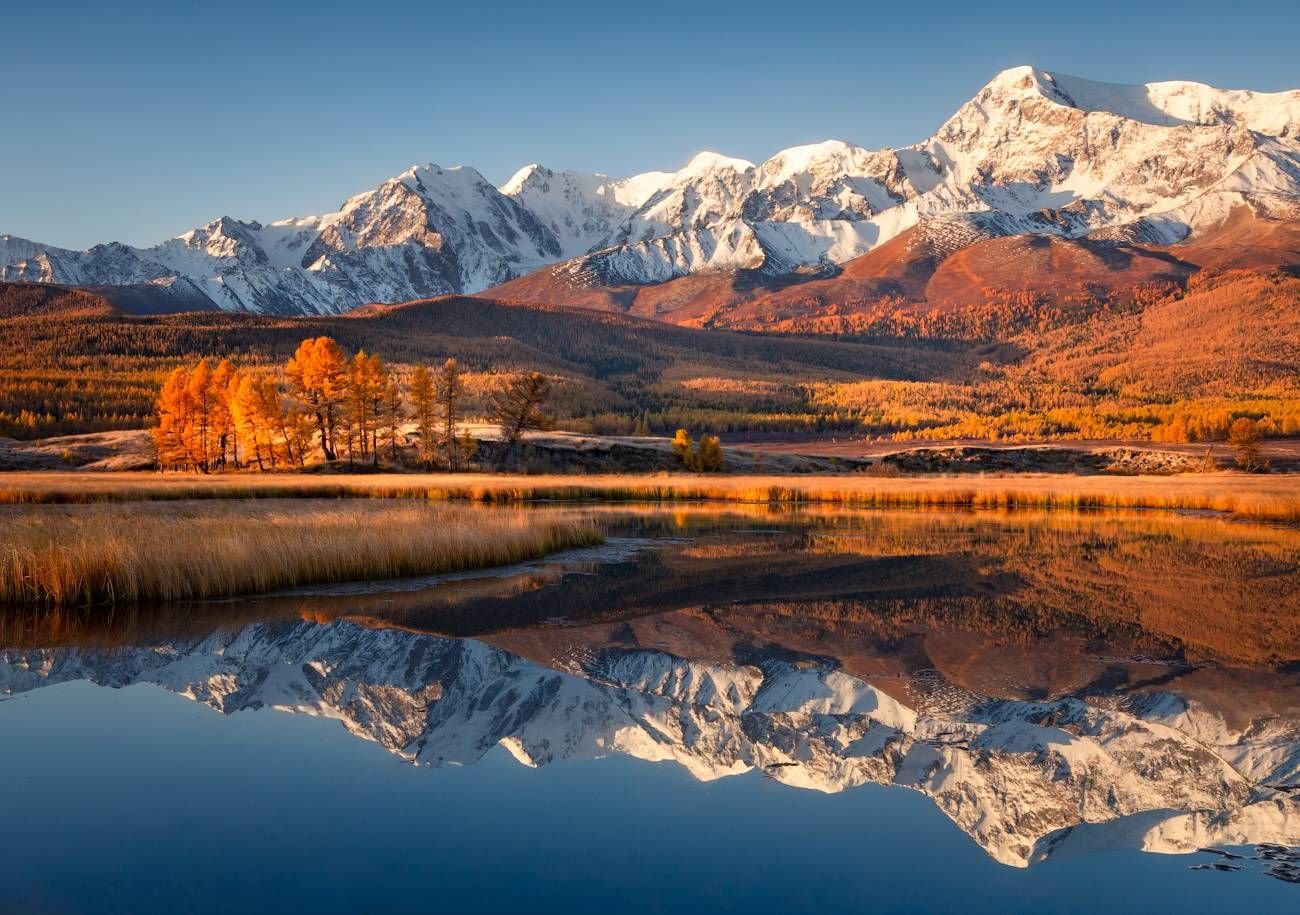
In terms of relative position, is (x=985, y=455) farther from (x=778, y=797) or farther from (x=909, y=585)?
(x=778, y=797)

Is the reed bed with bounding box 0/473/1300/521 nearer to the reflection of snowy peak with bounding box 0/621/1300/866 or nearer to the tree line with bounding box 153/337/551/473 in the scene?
the tree line with bounding box 153/337/551/473

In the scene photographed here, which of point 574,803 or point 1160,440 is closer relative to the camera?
point 574,803

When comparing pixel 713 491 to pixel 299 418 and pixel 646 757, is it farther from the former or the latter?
pixel 646 757

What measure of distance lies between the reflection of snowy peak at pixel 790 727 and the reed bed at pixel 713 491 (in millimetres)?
33033

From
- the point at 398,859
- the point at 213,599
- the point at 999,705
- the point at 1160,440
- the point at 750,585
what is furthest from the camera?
the point at 1160,440

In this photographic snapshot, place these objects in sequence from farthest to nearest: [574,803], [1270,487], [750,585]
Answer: [1270,487] < [750,585] < [574,803]

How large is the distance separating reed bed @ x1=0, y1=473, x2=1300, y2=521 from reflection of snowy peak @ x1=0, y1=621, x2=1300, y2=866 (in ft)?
108

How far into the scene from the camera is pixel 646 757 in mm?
12219

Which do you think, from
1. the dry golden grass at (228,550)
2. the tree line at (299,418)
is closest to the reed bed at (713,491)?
the tree line at (299,418)

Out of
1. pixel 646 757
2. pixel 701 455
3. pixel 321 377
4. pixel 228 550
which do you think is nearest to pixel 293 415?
pixel 321 377

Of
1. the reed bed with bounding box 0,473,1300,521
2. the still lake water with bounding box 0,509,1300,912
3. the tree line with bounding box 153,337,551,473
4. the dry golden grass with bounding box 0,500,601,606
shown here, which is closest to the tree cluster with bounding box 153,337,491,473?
the tree line with bounding box 153,337,551,473

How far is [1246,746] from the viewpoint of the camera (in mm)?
12531

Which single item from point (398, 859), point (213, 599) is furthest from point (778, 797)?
point (213, 599)

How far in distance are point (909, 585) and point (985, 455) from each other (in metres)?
76.0
